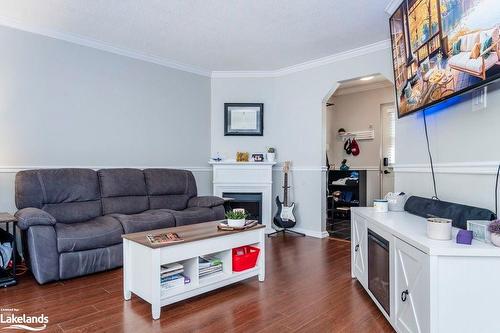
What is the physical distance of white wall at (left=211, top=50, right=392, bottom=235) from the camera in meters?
4.62

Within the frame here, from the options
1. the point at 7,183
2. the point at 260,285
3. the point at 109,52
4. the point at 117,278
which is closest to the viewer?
the point at 260,285

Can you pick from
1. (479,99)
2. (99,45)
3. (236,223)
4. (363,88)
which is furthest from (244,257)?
(363,88)

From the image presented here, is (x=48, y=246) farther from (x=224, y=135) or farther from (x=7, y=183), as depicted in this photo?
(x=224, y=135)

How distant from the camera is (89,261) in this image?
2.94 m

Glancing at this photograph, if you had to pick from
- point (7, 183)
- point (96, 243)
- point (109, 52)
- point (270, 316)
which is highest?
point (109, 52)

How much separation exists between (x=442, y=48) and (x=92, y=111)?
11.9ft

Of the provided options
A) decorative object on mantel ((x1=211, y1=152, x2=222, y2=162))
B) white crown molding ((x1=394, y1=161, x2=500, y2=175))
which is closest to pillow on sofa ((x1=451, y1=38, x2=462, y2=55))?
white crown molding ((x1=394, y1=161, x2=500, y2=175))

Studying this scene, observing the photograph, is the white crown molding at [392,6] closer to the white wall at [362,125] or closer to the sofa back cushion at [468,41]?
the sofa back cushion at [468,41]

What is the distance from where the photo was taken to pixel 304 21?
338 centimetres

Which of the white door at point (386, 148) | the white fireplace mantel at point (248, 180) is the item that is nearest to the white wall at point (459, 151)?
the white fireplace mantel at point (248, 180)

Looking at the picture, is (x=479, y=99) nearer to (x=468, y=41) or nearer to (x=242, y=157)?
(x=468, y=41)

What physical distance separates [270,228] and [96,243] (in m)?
2.59

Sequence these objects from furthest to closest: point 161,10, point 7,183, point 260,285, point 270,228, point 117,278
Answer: point 270,228
point 7,183
point 161,10
point 117,278
point 260,285

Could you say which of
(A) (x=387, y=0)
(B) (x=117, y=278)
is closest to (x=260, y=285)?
(B) (x=117, y=278)
